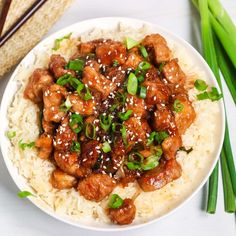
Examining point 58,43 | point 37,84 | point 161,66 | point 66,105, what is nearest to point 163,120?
point 161,66

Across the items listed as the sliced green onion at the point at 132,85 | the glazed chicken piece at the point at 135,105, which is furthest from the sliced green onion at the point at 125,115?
the sliced green onion at the point at 132,85

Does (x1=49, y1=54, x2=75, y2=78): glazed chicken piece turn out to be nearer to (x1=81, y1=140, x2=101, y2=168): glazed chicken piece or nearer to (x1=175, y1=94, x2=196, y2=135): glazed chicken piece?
(x1=81, y1=140, x2=101, y2=168): glazed chicken piece

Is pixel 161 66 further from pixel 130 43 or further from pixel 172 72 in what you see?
pixel 130 43

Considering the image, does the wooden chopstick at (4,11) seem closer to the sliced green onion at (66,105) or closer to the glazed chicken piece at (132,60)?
the sliced green onion at (66,105)

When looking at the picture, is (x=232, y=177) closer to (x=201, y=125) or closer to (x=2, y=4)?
(x=201, y=125)

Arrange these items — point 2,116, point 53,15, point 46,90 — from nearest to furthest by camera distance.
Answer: point 46,90 → point 2,116 → point 53,15

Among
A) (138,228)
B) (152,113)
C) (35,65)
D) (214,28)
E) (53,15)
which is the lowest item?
(138,228)

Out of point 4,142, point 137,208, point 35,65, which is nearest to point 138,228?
point 137,208
